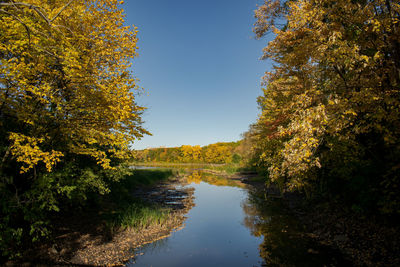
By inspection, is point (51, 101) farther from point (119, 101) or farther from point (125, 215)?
point (125, 215)

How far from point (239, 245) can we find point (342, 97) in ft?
26.6

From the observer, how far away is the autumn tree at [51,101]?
248 inches

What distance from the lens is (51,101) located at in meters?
6.98

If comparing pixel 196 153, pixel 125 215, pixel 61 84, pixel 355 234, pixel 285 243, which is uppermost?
pixel 61 84

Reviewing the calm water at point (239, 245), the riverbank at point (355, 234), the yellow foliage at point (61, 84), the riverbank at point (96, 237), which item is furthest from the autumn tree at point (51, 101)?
the riverbank at point (355, 234)

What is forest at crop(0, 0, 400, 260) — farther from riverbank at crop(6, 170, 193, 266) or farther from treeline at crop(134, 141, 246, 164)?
treeline at crop(134, 141, 246, 164)

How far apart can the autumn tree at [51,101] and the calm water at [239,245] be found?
4.81 metres

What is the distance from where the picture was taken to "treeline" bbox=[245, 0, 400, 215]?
577 cm

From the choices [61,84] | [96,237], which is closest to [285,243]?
[96,237]

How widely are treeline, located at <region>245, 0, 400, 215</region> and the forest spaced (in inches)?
2.1

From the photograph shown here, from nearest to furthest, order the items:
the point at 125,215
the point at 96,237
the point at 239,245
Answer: the point at 96,237 < the point at 239,245 < the point at 125,215

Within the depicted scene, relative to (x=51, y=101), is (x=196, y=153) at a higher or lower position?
lower

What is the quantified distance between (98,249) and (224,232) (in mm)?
6744

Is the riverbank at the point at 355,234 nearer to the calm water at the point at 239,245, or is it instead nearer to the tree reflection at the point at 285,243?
the tree reflection at the point at 285,243
